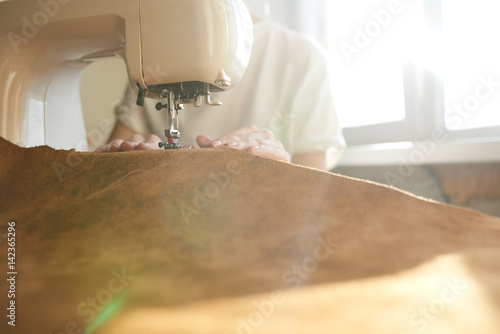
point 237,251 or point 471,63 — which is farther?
point 471,63

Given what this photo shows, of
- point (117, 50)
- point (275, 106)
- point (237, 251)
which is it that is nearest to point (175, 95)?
point (117, 50)

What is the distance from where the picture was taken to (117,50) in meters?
0.60

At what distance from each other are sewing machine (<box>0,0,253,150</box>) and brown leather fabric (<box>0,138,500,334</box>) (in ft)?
0.59

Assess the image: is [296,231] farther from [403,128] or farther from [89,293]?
[403,128]

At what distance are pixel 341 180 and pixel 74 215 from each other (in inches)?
9.6

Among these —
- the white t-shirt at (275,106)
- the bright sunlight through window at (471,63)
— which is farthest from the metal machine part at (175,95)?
the bright sunlight through window at (471,63)

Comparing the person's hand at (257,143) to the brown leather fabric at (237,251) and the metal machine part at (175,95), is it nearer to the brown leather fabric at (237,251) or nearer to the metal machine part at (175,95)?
the metal machine part at (175,95)

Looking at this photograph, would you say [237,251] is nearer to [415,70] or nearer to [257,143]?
[257,143]

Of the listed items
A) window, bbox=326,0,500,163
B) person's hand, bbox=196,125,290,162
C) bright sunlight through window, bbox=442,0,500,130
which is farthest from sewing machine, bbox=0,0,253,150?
bright sunlight through window, bbox=442,0,500,130

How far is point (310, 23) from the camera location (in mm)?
1901

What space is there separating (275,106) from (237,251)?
3.30ft

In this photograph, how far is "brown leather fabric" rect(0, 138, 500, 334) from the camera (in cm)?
21

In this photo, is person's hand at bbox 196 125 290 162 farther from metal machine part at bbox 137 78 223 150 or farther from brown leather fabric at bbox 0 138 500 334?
brown leather fabric at bbox 0 138 500 334

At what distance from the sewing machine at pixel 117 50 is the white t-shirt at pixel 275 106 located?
0.55 metres
